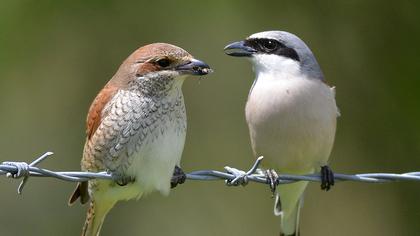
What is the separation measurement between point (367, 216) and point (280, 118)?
342cm

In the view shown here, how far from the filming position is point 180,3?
9.60m

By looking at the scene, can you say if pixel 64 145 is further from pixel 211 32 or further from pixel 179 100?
pixel 179 100

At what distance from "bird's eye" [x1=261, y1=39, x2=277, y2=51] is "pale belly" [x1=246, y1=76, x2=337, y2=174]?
27 centimetres

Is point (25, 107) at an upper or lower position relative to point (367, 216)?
upper

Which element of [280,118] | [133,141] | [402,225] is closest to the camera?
[133,141]

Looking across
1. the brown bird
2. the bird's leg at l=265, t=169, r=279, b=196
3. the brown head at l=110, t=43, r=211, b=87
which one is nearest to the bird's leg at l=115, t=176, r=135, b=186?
the brown bird

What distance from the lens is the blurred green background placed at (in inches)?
347

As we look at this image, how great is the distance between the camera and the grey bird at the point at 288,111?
224 inches

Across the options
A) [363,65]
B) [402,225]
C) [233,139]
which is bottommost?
[402,225]

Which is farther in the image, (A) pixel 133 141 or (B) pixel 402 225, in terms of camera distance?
(B) pixel 402 225

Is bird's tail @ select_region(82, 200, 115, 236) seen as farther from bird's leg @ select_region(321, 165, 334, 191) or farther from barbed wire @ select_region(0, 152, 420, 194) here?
bird's leg @ select_region(321, 165, 334, 191)

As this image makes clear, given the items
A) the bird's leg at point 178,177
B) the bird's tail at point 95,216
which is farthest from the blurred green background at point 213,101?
the bird's leg at point 178,177

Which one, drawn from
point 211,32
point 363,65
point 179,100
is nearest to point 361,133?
point 363,65

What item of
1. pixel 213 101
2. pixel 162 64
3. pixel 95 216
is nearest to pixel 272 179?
pixel 162 64
